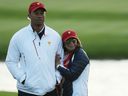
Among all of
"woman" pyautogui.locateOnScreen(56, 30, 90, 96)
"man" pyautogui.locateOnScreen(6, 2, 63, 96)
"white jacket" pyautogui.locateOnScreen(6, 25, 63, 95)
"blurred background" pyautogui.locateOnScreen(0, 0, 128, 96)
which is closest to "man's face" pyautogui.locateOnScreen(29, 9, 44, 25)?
"man" pyautogui.locateOnScreen(6, 2, 63, 96)

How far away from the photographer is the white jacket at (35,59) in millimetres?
7355

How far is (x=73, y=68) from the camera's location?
25.4ft

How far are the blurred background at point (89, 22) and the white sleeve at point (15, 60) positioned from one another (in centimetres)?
515

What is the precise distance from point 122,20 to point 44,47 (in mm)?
12410

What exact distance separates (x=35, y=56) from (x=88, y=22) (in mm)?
12346

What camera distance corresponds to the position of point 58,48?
7605 mm

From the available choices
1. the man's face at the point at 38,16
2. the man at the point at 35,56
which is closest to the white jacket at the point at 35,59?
the man at the point at 35,56

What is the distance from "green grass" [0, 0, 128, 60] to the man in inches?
284

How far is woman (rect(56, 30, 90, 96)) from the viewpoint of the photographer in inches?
303

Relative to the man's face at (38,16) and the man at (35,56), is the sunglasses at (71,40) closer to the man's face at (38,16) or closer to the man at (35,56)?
the man at (35,56)

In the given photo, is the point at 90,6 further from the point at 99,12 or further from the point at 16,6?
the point at 16,6

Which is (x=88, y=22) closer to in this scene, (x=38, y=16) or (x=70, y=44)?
(x=70, y=44)

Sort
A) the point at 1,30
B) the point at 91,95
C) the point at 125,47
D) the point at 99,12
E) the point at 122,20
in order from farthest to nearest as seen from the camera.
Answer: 1. the point at 99,12
2. the point at 122,20
3. the point at 1,30
4. the point at 125,47
5. the point at 91,95

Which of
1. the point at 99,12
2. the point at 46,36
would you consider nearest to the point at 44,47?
the point at 46,36
